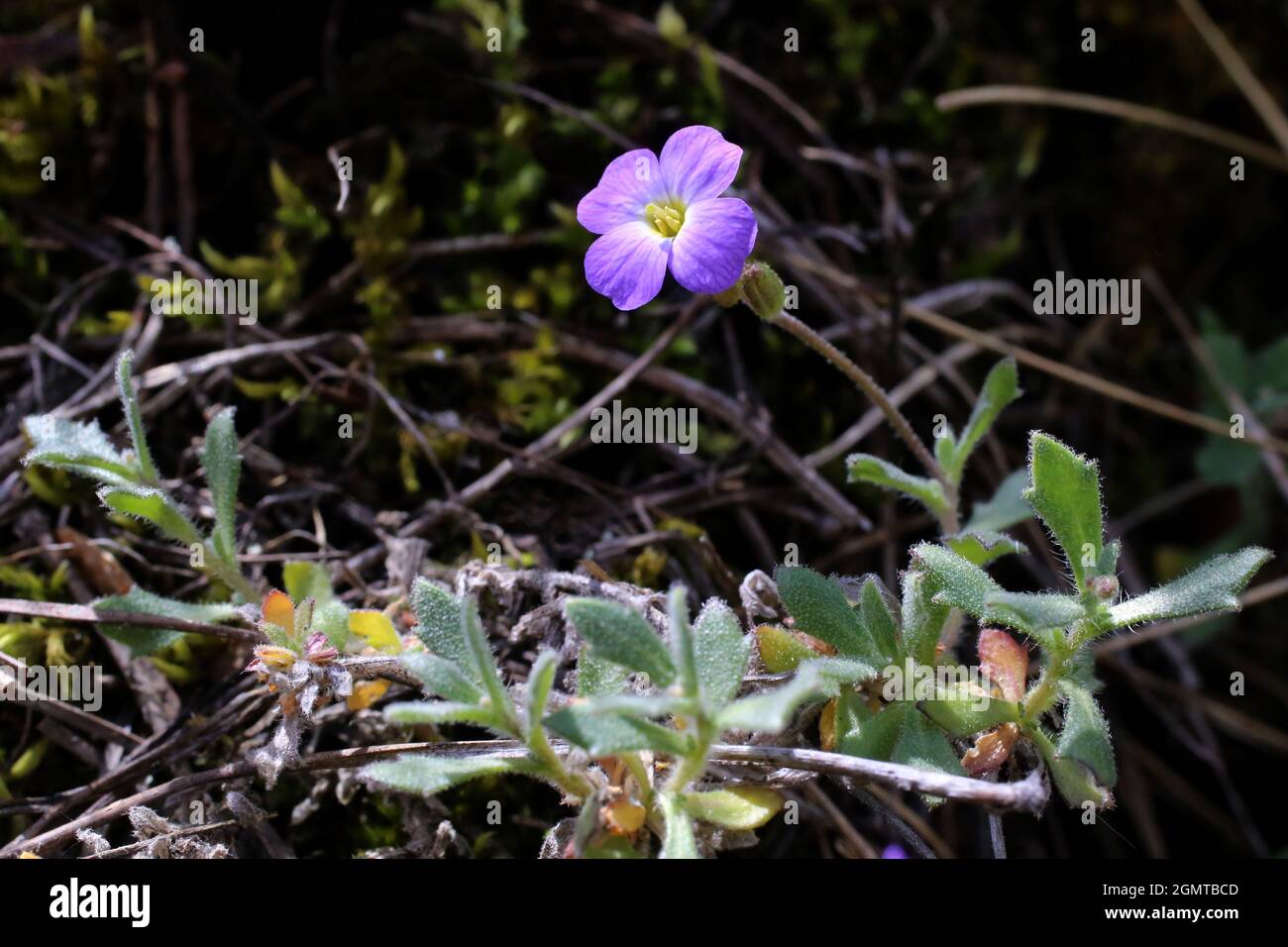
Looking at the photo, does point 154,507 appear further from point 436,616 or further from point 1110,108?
point 1110,108

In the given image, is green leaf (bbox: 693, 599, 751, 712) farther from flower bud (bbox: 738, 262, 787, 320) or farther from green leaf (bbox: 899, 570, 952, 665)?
flower bud (bbox: 738, 262, 787, 320)

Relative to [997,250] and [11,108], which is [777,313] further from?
[11,108]

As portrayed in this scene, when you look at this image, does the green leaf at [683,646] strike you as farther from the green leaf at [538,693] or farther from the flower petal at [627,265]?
the flower petal at [627,265]

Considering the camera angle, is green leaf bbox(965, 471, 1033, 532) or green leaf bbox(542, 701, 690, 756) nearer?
green leaf bbox(542, 701, 690, 756)

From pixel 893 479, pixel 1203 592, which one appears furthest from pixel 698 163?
pixel 1203 592

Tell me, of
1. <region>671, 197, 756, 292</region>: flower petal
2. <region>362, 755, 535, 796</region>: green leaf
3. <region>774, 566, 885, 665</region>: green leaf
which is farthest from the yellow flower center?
<region>362, 755, 535, 796</region>: green leaf

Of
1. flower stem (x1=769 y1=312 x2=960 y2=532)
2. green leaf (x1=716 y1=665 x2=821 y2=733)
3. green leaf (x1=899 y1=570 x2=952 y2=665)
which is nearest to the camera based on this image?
green leaf (x1=716 y1=665 x2=821 y2=733)
